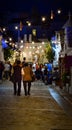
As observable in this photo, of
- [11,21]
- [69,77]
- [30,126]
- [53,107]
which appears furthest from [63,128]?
[11,21]

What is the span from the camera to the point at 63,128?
13.5 metres

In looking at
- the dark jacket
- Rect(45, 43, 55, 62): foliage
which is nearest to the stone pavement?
the dark jacket

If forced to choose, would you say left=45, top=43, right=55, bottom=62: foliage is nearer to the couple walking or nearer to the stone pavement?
the couple walking

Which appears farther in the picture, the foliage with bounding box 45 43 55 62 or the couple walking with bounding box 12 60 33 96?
the foliage with bounding box 45 43 55 62

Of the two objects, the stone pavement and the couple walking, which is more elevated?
the couple walking

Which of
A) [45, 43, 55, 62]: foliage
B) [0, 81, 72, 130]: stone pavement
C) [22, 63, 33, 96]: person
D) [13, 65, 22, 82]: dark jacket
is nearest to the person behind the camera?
[0, 81, 72, 130]: stone pavement

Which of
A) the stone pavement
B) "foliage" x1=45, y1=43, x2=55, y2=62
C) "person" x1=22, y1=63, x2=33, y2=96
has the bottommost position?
the stone pavement

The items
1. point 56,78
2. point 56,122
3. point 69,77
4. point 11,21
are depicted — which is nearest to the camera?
point 56,122

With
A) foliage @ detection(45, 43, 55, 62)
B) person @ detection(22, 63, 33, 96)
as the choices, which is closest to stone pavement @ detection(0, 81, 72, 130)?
person @ detection(22, 63, 33, 96)

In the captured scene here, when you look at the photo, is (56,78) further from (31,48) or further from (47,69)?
(31,48)

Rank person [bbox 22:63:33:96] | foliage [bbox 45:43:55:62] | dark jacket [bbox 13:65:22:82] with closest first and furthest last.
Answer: person [bbox 22:63:33:96] → dark jacket [bbox 13:65:22:82] → foliage [bbox 45:43:55:62]

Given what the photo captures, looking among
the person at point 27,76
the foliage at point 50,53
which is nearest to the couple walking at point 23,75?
the person at point 27,76

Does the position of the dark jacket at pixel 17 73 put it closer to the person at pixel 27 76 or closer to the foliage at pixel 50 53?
the person at pixel 27 76

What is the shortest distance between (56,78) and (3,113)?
2226 cm
